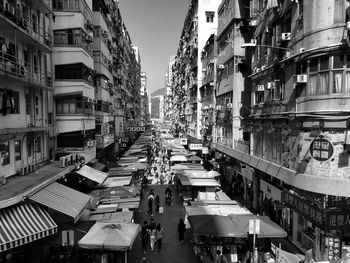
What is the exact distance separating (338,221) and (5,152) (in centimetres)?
1606

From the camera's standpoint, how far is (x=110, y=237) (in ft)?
47.1

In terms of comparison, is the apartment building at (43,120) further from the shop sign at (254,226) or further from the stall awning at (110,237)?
the shop sign at (254,226)

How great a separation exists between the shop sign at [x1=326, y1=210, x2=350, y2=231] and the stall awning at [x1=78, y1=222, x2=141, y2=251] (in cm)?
830

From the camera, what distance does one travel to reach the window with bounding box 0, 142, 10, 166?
17.7 metres

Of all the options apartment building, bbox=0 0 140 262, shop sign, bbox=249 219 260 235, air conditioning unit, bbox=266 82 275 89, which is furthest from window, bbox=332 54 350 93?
apartment building, bbox=0 0 140 262

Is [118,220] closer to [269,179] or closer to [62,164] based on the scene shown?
[62,164]

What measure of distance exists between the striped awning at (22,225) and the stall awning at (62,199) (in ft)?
1.35

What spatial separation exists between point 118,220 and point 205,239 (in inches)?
172

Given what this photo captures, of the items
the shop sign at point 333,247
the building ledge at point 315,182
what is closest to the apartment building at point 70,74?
the building ledge at point 315,182

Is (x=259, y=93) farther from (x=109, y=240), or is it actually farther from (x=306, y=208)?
(x=109, y=240)

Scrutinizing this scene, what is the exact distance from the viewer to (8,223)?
13.1m

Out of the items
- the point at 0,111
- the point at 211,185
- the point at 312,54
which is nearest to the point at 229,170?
the point at 211,185

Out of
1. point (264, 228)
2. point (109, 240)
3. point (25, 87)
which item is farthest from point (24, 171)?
point (264, 228)

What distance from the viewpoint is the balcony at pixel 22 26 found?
55.3ft
